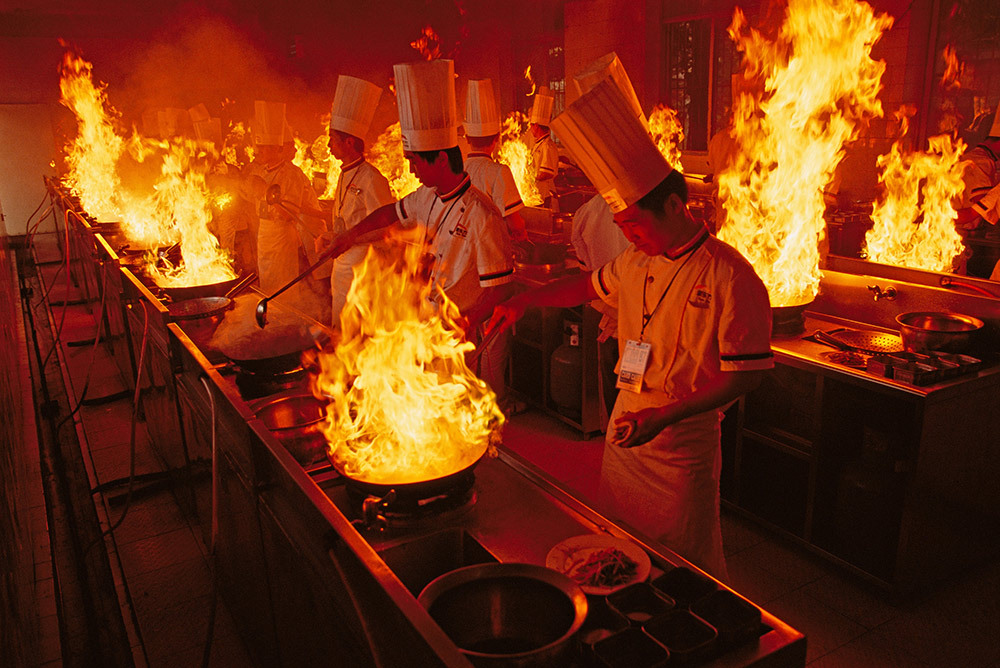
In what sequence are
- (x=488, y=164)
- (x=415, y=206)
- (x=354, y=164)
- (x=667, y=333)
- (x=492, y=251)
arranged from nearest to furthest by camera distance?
(x=667, y=333) < (x=492, y=251) < (x=415, y=206) < (x=354, y=164) < (x=488, y=164)

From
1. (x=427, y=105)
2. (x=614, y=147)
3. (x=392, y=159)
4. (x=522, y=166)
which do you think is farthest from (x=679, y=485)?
(x=392, y=159)

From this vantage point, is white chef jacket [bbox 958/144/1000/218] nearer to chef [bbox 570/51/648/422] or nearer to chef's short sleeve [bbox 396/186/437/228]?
chef [bbox 570/51/648/422]

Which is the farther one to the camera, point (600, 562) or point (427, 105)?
point (427, 105)

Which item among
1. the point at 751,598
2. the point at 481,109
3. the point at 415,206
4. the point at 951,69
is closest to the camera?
the point at 751,598

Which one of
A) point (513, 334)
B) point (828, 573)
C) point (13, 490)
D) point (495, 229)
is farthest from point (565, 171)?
point (13, 490)

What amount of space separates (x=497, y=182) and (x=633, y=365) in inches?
123

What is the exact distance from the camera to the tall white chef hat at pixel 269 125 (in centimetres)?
663

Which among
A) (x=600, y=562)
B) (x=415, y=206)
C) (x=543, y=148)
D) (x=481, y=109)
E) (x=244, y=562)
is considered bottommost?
(x=244, y=562)

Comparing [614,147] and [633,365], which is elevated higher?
[614,147]

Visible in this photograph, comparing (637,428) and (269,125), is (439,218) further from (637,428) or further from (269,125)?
(269,125)

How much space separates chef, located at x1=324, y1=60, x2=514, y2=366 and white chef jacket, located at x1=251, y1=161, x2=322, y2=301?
2985 millimetres

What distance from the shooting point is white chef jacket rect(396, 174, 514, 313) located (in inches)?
134

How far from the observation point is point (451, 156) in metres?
3.37

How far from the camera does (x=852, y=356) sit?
315 centimetres
